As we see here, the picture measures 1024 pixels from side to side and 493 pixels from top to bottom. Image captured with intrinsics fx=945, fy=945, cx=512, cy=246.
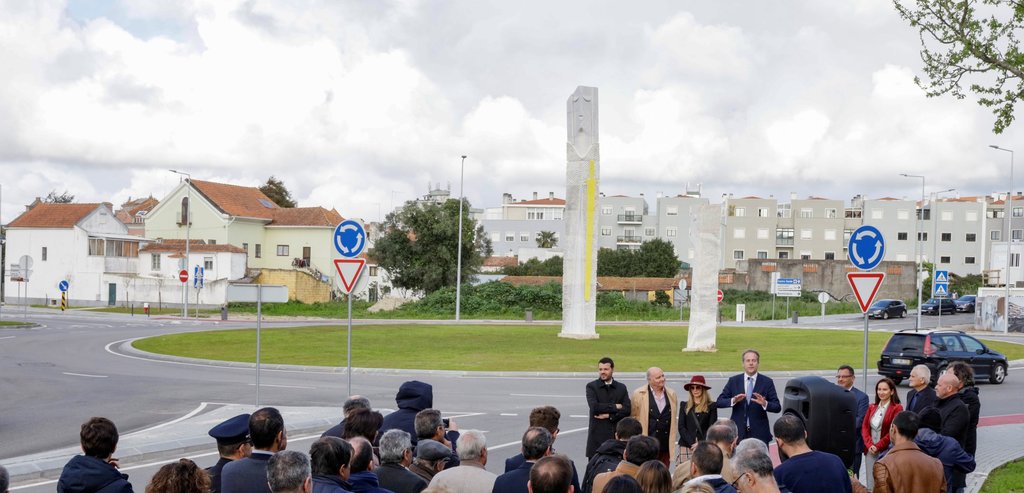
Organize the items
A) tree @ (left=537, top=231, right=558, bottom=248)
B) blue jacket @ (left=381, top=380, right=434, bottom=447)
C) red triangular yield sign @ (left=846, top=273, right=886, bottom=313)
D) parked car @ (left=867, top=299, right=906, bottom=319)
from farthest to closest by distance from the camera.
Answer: tree @ (left=537, top=231, right=558, bottom=248) < parked car @ (left=867, top=299, right=906, bottom=319) < red triangular yield sign @ (left=846, top=273, right=886, bottom=313) < blue jacket @ (left=381, top=380, right=434, bottom=447)

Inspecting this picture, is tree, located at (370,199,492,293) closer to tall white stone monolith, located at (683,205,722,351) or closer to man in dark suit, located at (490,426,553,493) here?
tall white stone monolith, located at (683,205,722,351)

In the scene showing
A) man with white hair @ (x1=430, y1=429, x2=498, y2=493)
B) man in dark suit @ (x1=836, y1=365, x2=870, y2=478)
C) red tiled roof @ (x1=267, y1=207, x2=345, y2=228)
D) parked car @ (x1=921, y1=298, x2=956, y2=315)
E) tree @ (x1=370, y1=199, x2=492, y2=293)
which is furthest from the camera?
red tiled roof @ (x1=267, y1=207, x2=345, y2=228)

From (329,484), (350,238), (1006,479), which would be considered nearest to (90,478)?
(329,484)

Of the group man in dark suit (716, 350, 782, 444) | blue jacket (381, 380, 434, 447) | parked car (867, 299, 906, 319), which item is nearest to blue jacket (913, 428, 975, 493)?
man in dark suit (716, 350, 782, 444)

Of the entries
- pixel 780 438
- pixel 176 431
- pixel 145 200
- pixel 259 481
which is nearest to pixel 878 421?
pixel 780 438

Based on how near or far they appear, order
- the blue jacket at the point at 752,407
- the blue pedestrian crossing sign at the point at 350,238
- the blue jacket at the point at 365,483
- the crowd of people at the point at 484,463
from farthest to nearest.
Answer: the blue pedestrian crossing sign at the point at 350,238, the blue jacket at the point at 752,407, the blue jacket at the point at 365,483, the crowd of people at the point at 484,463

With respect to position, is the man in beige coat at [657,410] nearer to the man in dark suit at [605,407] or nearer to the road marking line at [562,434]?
the man in dark suit at [605,407]

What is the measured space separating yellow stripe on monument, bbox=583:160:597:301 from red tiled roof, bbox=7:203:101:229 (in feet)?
171

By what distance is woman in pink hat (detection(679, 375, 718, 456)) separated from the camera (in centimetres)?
971

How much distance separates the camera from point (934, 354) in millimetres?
23078

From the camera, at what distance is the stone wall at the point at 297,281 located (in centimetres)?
7381

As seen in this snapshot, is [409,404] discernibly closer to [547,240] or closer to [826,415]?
[826,415]

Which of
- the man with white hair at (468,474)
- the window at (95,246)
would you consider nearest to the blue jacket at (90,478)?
the man with white hair at (468,474)

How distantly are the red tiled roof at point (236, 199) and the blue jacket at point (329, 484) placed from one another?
77.3 m
